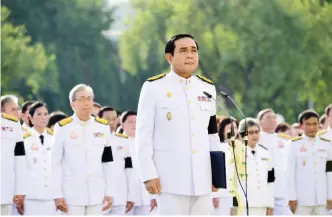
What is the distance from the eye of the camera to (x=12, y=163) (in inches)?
640

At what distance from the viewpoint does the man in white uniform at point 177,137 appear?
38.1 feet

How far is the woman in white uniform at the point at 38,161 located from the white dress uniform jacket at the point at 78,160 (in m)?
2.05

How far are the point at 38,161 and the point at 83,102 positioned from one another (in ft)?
8.70

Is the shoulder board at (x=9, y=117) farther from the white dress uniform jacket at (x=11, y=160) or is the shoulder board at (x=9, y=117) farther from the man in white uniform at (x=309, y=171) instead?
the man in white uniform at (x=309, y=171)

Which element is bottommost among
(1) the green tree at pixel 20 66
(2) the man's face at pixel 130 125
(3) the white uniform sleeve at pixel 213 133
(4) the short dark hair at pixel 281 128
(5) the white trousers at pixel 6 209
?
(5) the white trousers at pixel 6 209

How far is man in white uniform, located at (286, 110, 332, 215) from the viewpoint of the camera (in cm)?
1880

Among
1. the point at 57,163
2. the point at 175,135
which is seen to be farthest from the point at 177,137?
the point at 57,163

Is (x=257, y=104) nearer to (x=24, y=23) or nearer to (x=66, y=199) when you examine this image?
(x=24, y=23)

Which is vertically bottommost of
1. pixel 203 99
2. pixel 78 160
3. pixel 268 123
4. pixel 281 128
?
pixel 78 160

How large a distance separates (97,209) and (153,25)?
50.0m

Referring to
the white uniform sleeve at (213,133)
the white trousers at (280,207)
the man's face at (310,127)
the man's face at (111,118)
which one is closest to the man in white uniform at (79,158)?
the white uniform sleeve at (213,133)

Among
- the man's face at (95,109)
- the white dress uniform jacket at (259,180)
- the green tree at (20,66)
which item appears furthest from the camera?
the green tree at (20,66)

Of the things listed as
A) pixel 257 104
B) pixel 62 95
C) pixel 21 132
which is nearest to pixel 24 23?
pixel 62 95

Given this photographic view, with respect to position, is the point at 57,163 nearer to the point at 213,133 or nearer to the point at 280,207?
the point at 213,133
